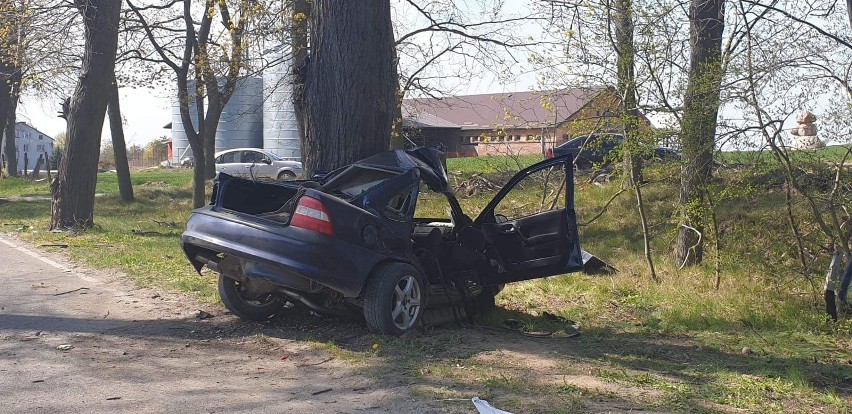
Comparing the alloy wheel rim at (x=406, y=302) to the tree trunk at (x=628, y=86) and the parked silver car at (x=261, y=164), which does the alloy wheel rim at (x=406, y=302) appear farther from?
the parked silver car at (x=261, y=164)

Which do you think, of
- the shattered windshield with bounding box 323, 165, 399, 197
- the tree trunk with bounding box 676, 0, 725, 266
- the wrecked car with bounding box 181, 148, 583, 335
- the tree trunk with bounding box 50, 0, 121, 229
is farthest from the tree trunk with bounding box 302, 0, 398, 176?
the tree trunk with bounding box 50, 0, 121, 229

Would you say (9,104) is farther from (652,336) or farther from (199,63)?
(652,336)

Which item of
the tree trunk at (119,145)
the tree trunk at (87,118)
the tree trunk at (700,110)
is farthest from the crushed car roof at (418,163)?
the tree trunk at (119,145)

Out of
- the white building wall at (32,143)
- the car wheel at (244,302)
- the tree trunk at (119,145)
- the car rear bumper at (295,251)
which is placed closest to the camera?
the car rear bumper at (295,251)

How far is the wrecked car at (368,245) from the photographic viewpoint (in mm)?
6797

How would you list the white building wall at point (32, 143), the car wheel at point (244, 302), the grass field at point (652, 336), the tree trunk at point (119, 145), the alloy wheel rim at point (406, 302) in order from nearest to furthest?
1. the grass field at point (652, 336)
2. the alloy wheel rim at point (406, 302)
3. the car wheel at point (244, 302)
4. the tree trunk at point (119, 145)
5. the white building wall at point (32, 143)

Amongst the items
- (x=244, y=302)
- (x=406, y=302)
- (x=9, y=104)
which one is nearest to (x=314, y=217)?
(x=406, y=302)

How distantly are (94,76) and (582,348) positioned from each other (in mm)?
12061

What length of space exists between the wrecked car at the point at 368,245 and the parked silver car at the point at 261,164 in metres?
26.2

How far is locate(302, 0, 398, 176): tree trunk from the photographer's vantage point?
8.65 m

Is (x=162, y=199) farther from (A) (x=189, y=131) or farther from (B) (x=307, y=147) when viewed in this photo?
(B) (x=307, y=147)

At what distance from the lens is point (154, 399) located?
17.9 ft

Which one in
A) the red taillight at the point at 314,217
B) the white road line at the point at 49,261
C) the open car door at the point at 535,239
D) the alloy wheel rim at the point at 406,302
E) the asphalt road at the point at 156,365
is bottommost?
the asphalt road at the point at 156,365

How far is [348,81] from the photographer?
866 cm
